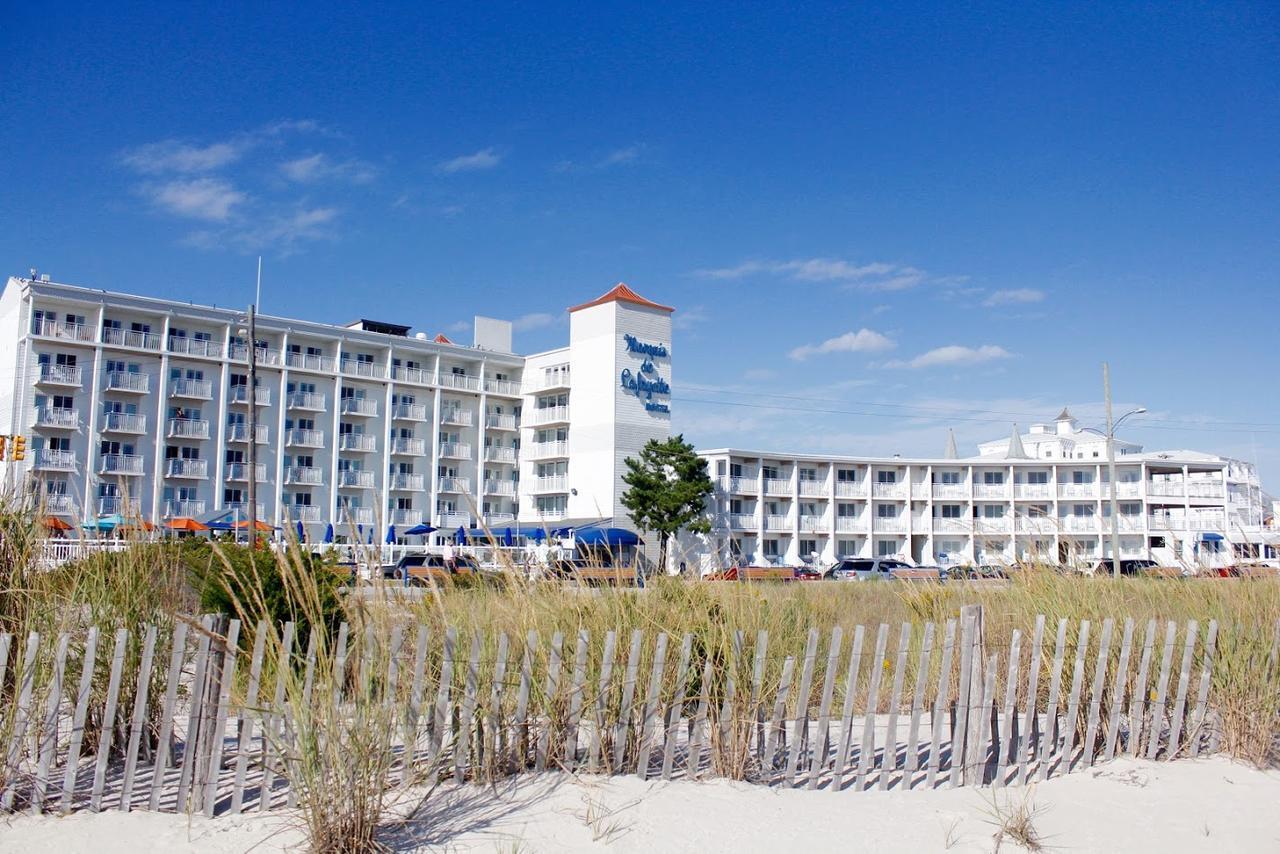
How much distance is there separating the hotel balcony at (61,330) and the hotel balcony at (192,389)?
465 cm

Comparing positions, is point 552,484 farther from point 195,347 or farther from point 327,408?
point 195,347

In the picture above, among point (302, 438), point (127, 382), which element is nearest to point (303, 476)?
point (302, 438)

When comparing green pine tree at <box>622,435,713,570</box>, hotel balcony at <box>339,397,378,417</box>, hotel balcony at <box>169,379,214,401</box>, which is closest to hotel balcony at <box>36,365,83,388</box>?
hotel balcony at <box>169,379,214,401</box>

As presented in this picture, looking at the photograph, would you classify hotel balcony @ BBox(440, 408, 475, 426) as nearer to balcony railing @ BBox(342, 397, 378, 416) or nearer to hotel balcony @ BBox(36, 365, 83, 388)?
balcony railing @ BBox(342, 397, 378, 416)

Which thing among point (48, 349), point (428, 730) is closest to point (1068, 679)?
point (428, 730)

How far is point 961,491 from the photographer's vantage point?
234 feet

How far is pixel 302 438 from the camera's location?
57562mm

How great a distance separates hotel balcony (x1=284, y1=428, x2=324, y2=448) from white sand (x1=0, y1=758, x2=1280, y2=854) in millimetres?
53683

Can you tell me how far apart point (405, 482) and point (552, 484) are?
29.6 feet

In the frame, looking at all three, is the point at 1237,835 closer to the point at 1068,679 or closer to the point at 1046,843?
the point at 1046,843

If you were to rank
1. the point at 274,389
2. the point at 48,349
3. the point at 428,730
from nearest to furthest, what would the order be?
1. the point at 428,730
2. the point at 48,349
3. the point at 274,389

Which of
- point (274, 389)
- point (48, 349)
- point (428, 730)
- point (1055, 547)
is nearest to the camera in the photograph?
point (428, 730)

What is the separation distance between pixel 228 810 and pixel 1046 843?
5003mm

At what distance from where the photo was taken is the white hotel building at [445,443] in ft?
167
